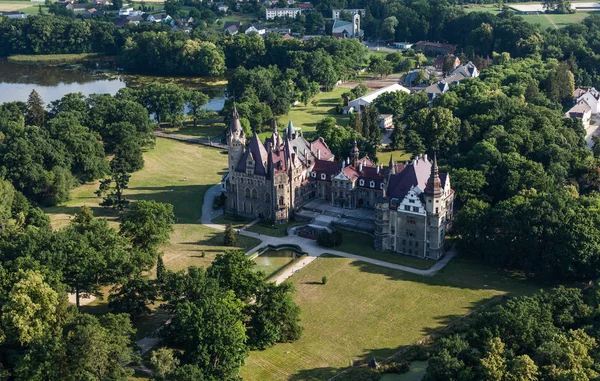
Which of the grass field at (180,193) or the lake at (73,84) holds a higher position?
the lake at (73,84)

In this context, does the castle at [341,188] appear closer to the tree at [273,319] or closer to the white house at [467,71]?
the tree at [273,319]

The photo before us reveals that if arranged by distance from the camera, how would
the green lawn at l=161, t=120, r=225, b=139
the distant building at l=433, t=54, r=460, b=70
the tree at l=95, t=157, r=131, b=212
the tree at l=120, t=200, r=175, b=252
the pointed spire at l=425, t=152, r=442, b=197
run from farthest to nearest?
the distant building at l=433, t=54, r=460, b=70 → the green lawn at l=161, t=120, r=225, b=139 → the tree at l=95, t=157, r=131, b=212 → the pointed spire at l=425, t=152, r=442, b=197 → the tree at l=120, t=200, r=175, b=252

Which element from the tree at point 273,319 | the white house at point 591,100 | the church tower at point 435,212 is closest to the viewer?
the tree at point 273,319

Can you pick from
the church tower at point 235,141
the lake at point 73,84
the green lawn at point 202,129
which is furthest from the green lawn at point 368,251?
the lake at point 73,84

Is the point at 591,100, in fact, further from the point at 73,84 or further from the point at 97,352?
the point at 73,84

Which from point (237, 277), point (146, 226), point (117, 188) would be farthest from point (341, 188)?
point (117, 188)

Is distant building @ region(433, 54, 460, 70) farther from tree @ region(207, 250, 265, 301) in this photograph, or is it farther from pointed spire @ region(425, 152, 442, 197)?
tree @ region(207, 250, 265, 301)

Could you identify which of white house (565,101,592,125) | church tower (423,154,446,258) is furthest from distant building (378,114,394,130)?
church tower (423,154,446,258)
